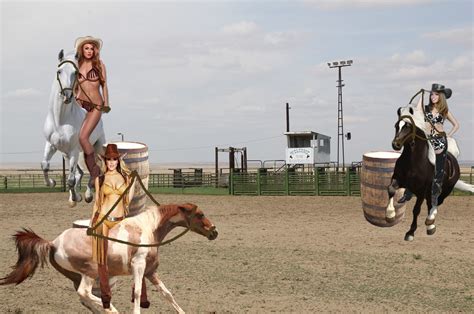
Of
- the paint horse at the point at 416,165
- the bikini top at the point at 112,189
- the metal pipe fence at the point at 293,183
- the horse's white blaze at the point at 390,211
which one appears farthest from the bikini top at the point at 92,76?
the metal pipe fence at the point at 293,183

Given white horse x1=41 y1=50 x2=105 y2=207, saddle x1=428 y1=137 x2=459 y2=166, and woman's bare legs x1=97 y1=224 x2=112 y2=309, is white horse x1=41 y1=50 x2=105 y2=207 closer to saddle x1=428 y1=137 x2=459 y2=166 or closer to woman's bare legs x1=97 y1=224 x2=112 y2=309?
woman's bare legs x1=97 y1=224 x2=112 y2=309

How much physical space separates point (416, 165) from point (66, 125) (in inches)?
108

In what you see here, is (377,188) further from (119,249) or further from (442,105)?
(119,249)

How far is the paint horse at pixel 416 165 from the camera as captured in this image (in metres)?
4.48

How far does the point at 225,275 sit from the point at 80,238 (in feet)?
35.1

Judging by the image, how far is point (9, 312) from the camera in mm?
11445

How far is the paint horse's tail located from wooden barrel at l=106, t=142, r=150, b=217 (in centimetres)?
87

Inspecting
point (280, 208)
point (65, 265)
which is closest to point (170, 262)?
point (65, 265)

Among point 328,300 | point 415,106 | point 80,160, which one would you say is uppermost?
point 415,106

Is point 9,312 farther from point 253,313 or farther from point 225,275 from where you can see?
point 225,275

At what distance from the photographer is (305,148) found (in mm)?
48312

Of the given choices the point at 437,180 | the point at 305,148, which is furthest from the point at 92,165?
the point at 305,148

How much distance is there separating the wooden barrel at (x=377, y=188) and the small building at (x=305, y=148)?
42.9m

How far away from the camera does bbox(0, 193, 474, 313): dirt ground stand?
12.6 metres
